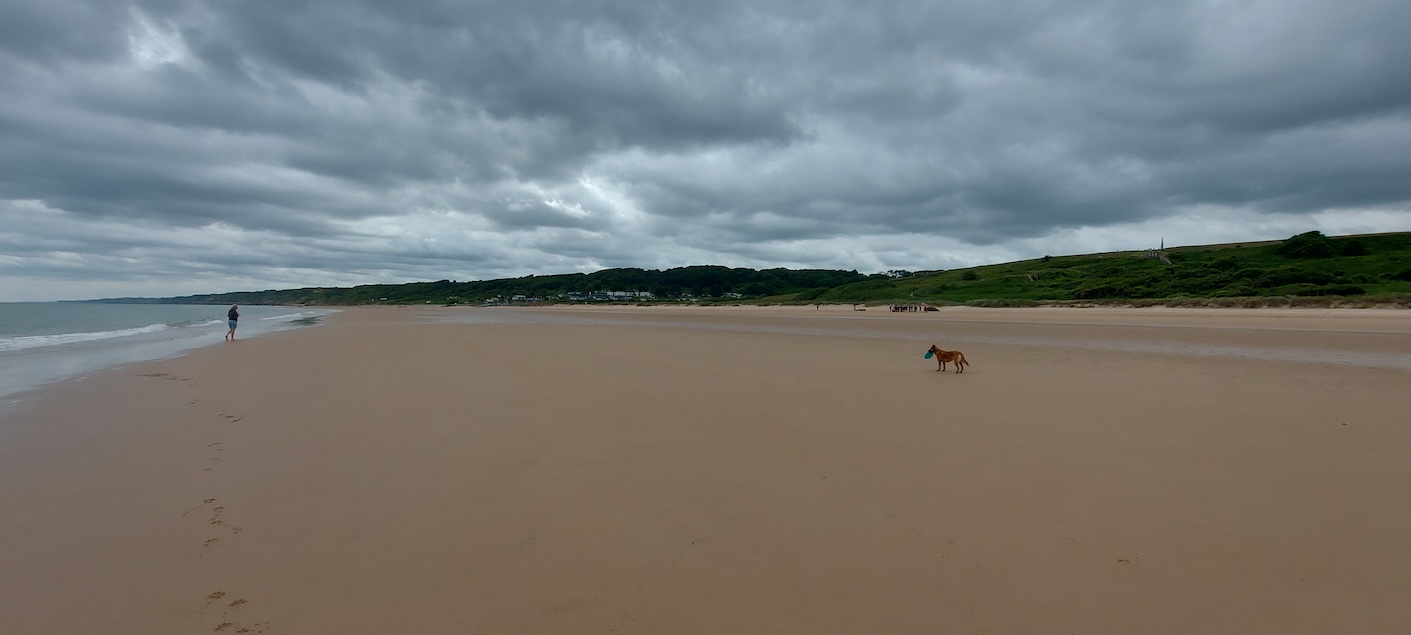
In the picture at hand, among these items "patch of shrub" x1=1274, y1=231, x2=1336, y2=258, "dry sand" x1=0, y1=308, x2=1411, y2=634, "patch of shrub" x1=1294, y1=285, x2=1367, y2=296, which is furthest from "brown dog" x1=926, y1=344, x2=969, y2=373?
"patch of shrub" x1=1274, y1=231, x2=1336, y2=258

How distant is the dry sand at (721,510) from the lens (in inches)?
111

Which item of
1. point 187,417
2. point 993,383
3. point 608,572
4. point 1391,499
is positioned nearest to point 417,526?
point 608,572

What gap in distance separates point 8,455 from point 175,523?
3.71 meters

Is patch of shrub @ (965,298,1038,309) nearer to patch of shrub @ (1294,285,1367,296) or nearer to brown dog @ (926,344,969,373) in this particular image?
patch of shrub @ (1294,285,1367,296)

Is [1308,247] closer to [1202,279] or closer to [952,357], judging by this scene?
[1202,279]

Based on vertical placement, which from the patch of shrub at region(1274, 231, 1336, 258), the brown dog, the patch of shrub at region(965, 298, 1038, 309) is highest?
the patch of shrub at region(1274, 231, 1336, 258)

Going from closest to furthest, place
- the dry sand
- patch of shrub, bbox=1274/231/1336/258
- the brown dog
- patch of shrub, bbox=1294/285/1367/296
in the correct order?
the dry sand < the brown dog < patch of shrub, bbox=1294/285/1367/296 < patch of shrub, bbox=1274/231/1336/258

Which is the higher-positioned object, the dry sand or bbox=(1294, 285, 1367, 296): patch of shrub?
bbox=(1294, 285, 1367, 296): patch of shrub

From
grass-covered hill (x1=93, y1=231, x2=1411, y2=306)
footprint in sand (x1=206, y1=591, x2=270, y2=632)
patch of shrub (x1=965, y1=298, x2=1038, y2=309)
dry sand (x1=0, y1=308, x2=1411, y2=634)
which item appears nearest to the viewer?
footprint in sand (x1=206, y1=591, x2=270, y2=632)

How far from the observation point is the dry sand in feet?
9.24

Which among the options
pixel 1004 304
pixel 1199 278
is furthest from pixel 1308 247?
pixel 1004 304

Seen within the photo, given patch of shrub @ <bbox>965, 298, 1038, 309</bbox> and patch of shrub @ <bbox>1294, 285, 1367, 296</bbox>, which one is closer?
patch of shrub @ <bbox>1294, 285, 1367, 296</bbox>

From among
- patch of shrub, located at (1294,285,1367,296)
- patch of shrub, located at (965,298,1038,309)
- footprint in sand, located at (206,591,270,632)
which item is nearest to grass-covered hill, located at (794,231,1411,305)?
patch of shrub, located at (1294,285,1367,296)

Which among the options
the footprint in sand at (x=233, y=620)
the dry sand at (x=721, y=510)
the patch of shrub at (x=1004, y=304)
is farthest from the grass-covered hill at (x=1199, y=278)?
the footprint in sand at (x=233, y=620)
